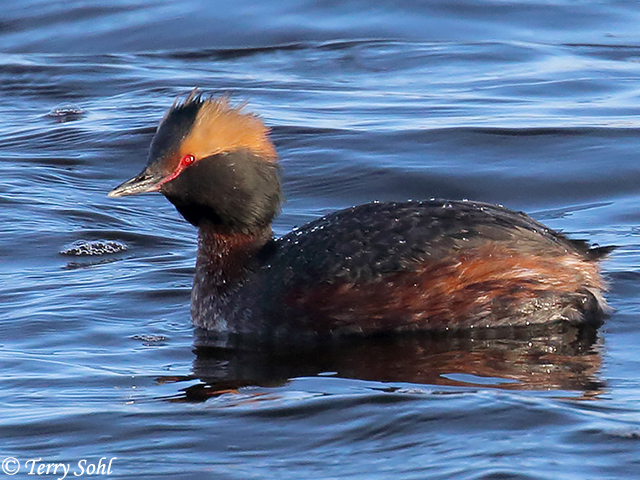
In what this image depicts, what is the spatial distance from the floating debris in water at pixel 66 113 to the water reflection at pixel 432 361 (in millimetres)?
5857

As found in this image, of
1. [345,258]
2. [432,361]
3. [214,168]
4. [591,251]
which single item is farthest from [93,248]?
[591,251]

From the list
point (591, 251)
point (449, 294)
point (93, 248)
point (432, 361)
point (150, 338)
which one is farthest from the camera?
point (93, 248)

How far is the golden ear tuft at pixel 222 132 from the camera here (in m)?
7.61

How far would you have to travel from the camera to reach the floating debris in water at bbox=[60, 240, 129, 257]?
9156mm

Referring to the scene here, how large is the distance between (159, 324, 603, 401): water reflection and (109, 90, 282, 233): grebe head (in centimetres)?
76

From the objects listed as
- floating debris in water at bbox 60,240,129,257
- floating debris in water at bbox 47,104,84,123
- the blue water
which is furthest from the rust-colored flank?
floating debris in water at bbox 47,104,84,123

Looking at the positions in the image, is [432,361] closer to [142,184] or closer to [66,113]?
[142,184]

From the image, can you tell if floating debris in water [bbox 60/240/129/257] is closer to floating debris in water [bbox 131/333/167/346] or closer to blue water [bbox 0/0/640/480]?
blue water [bbox 0/0/640/480]

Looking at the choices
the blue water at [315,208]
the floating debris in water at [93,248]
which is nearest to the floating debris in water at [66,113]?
the blue water at [315,208]

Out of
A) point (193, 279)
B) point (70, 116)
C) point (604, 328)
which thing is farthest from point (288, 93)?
point (604, 328)

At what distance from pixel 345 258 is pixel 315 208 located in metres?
3.16

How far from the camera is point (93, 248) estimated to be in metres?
9.24

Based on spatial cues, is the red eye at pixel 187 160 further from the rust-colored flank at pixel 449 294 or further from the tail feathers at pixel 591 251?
the tail feathers at pixel 591 251

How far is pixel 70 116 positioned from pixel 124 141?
53.3 inches
